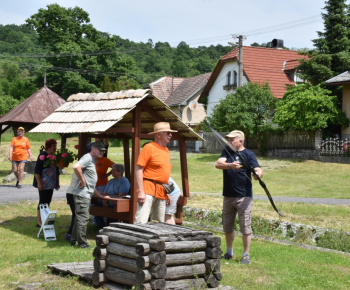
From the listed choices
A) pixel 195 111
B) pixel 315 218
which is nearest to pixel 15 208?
pixel 315 218

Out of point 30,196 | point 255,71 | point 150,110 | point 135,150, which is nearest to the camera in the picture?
point 135,150

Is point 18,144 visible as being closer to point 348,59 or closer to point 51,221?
point 51,221

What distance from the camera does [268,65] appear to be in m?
43.4

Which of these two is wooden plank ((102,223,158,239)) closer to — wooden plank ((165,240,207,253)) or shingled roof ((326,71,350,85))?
wooden plank ((165,240,207,253))

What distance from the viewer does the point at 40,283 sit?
23.5ft

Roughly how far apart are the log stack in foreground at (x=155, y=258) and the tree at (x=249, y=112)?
26966 mm

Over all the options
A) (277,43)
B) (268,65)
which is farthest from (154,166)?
(277,43)

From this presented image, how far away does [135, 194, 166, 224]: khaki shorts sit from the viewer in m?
8.41

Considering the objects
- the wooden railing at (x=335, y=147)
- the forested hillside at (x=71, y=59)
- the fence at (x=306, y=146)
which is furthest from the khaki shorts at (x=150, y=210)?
the forested hillside at (x=71, y=59)

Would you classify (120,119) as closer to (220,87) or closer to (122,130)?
(122,130)

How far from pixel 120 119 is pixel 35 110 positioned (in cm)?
1329

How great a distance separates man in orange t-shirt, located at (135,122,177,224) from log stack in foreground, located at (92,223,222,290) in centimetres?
129

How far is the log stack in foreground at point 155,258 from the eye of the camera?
20.4ft

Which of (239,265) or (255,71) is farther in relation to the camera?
(255,71)
